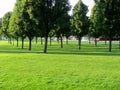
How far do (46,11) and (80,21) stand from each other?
19.1 metres

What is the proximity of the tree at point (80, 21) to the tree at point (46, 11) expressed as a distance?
1745 cm

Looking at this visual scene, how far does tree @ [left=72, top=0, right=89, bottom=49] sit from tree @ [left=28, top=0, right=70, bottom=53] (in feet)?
57.3

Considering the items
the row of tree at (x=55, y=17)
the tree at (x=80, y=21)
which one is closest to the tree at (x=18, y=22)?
the row of tree at (x=55, y=17)

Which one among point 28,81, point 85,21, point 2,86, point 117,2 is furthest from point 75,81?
point 85,21

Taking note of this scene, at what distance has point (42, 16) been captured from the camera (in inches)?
1811

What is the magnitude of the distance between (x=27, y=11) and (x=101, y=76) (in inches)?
Answer: 1258

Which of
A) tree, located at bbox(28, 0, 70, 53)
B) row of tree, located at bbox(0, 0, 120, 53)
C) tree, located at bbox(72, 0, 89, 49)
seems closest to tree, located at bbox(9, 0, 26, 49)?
row of tree, located at bbox(0, 0, 120, 53)

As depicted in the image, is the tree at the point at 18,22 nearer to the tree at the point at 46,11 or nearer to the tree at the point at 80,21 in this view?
the tree at the point at 46,11

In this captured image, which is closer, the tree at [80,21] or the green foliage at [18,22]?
the green foliage at [18,22]

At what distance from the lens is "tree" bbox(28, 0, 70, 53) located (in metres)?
45.6

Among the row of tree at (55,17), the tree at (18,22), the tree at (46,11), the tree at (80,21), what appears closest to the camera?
the tree at (46,11)

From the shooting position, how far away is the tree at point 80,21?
64.0 metres

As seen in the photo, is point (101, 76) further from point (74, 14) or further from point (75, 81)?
point (74, 14)

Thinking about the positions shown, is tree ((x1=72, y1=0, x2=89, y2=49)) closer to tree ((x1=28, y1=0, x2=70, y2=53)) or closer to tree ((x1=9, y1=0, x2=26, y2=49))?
tree ((x1=9, y1=0, x2=26, y2=49))
